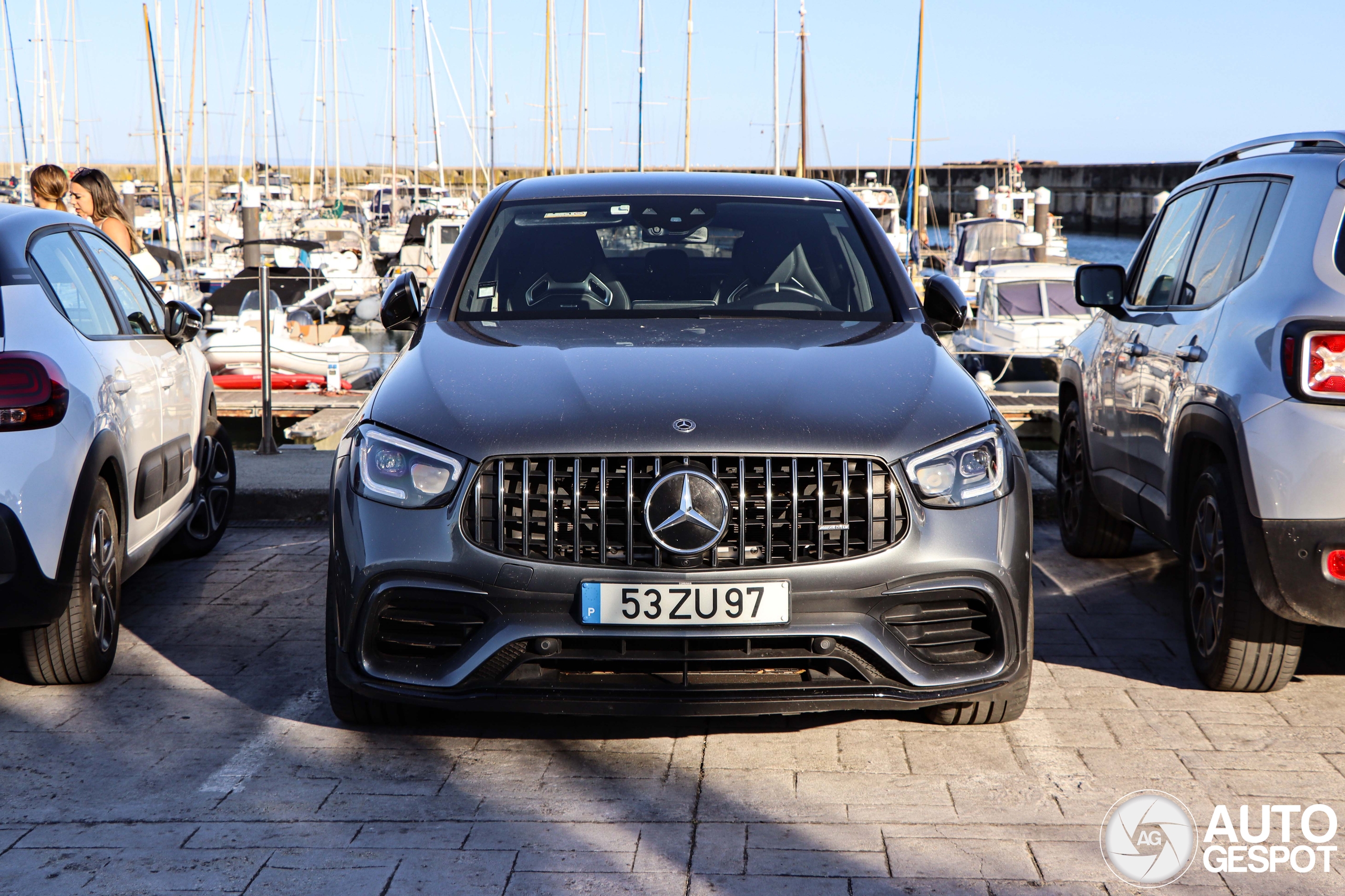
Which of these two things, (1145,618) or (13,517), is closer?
(13,517)

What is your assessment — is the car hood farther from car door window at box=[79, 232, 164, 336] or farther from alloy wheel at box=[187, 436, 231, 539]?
alloy wheel at box=[187, 436, 231, 539]

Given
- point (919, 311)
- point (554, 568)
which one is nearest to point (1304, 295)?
point (919, 311)

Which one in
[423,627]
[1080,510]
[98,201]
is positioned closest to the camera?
[423,627]

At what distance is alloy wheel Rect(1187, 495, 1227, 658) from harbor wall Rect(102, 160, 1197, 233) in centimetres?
6279

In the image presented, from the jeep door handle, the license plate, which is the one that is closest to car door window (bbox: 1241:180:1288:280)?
the jeep door handle

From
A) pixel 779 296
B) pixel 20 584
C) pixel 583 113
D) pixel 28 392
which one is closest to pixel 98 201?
pixel 28 392

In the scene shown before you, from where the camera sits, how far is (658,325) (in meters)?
4.30

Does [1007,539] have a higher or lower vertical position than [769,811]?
higher

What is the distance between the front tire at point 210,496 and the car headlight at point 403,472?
9.01 ft

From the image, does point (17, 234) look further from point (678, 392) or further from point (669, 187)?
point (678, 392)

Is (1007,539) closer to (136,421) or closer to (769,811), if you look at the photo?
(769,811)

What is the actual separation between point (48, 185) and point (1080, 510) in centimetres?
580

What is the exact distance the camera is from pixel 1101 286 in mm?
5508

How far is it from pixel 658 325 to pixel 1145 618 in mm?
2430
